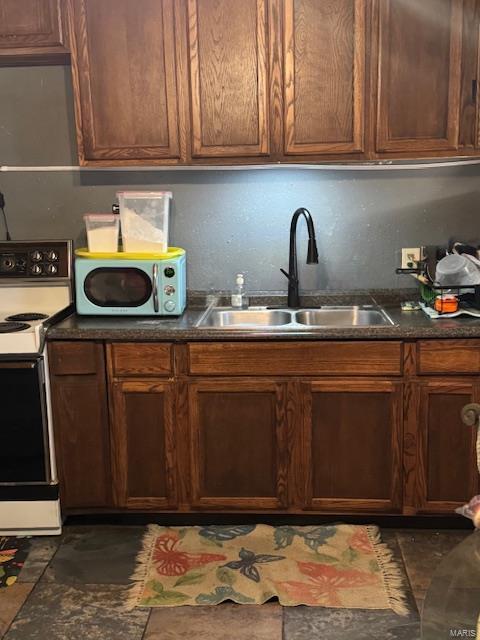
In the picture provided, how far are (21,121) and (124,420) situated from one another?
4.77 ft

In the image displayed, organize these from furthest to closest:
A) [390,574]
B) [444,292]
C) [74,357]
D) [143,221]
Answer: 1. [143,221]
2. [444,292]
3. [74,357]
4. [390,574]

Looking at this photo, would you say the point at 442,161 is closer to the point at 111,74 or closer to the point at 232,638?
the point at 111,74

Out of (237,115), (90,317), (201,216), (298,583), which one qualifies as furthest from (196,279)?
(298,583)

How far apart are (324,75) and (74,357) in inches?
58.1

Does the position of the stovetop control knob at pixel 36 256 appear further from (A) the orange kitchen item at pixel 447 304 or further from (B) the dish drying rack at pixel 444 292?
(A) the orange kitchen item at pixel 447 304

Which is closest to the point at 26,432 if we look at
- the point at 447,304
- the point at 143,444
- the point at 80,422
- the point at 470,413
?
the point at 80,422

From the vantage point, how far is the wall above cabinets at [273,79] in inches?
113

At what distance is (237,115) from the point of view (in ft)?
9.73

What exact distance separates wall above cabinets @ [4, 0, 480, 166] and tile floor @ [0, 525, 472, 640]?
1591 mm

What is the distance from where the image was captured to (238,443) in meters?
2.91

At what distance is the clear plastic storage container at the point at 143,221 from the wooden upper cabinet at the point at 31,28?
0.65m

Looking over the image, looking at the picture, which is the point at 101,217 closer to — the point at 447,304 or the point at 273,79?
the point at 273,79

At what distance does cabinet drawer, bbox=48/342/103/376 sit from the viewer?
2.88 m

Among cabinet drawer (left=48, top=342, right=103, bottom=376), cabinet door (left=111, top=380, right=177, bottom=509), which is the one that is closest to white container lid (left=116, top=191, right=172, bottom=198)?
cabinet drawer (left=48, top=342, right=103, bottom=376)
